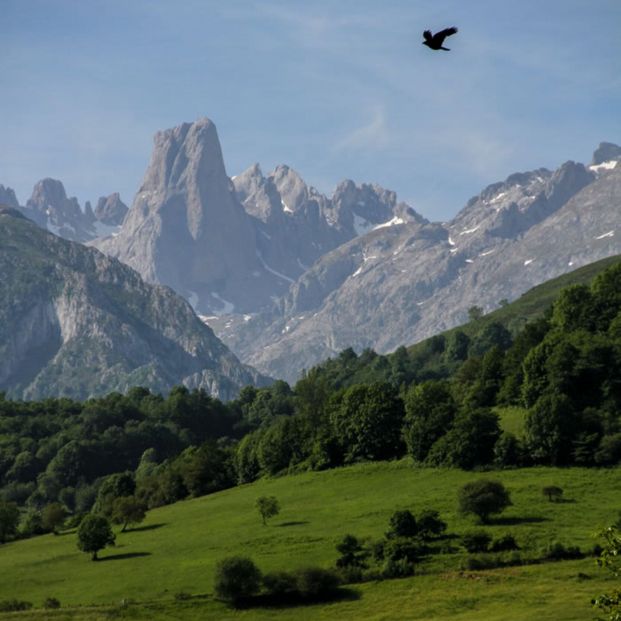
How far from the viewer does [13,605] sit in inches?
4331

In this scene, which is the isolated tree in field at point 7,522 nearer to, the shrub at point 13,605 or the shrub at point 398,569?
the shrub at point 13,605

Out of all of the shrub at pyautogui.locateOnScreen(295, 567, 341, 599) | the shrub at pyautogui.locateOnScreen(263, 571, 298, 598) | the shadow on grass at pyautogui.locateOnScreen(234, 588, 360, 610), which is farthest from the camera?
the shrub at pyautogui.locateOnScreen(263, 571, 298, 598)

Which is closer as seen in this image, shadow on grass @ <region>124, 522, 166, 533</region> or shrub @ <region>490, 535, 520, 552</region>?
shrub @ <region>490, 535, 520, 552</region>

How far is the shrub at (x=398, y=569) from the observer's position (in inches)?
4286

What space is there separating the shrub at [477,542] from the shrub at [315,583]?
14.5 meters

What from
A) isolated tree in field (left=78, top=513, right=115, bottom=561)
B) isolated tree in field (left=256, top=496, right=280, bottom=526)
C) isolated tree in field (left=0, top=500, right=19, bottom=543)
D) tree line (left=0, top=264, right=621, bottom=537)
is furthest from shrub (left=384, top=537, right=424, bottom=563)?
isolated tree in field (left=0, top=500, right=19, bottom=543)

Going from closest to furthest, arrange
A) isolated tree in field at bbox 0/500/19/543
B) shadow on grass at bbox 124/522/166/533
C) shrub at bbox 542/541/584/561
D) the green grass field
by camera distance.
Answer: the green grass field, shrub at bbox 542/541/584/561, shadow on grass at bbox 124/522/166/533, isolated tree in field at bbox 0/500/19/543

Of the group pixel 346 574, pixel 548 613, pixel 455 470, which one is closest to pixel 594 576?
pixel 548 613

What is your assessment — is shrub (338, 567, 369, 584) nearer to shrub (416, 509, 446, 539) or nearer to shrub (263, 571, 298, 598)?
shrub (263, 571, 298, 598)

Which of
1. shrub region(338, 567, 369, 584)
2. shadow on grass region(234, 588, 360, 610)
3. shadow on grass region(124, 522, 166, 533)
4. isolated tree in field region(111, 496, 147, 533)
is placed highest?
isolated tree in field region(111, 496, 147, 533)

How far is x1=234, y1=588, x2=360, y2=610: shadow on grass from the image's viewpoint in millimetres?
105000

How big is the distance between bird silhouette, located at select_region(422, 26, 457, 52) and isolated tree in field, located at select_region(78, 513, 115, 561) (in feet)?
330

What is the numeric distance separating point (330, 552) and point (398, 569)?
1052 cm

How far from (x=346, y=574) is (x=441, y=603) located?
45.6ft
